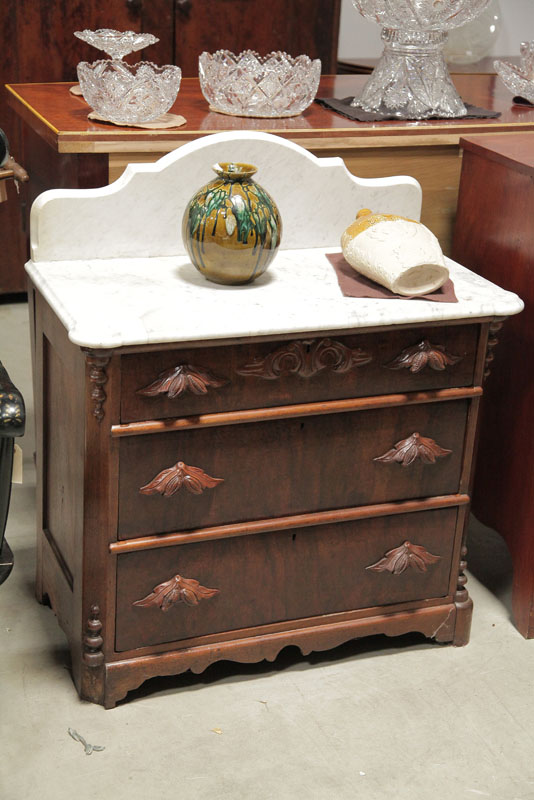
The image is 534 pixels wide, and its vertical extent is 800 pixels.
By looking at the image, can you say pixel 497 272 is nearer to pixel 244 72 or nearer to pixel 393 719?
pixel 244 72

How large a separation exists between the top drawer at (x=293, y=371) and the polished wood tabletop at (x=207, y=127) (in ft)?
1.94

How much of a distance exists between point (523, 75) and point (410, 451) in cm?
123

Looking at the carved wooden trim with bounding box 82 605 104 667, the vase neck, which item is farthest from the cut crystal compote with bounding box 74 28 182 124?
the carved wooden trim with bounding box 82 605 104 667

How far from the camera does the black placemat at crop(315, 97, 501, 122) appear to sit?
2.35 metres

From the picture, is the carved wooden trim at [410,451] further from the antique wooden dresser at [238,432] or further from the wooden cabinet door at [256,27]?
the wooden cabinet door at [256,27]

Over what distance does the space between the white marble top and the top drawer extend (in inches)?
1.9

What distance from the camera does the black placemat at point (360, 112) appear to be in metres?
2.35

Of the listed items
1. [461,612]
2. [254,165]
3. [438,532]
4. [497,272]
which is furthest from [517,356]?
[254,165]

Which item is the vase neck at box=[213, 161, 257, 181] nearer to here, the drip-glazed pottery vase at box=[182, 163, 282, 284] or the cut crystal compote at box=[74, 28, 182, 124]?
the drip-glazed pottery vase at box=[182, 163, 282, 284]

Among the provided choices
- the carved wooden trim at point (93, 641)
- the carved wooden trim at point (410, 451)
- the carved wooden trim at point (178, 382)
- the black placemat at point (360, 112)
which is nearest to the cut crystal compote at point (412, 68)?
the black placemat at point (360, 112)

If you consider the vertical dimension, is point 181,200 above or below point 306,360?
above

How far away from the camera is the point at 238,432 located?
1.84 meters

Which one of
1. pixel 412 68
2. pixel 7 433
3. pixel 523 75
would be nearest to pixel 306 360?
pixel 7 433

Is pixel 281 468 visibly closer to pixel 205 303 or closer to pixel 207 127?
pixel 205 303
